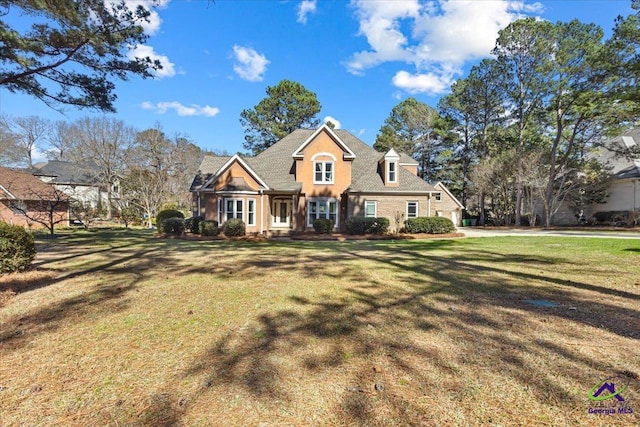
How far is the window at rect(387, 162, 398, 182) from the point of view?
23.2 meters

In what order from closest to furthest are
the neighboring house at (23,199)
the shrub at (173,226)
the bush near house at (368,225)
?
the shrub at (173,226) < the bush near house at (368,225) < the neighboring house at (23,199)

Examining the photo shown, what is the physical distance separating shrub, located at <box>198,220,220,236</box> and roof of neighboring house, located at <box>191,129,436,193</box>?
143 inches

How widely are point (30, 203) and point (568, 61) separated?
49131 mm

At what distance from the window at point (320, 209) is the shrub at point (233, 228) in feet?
17.7

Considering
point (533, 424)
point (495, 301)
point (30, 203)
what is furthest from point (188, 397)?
point (30, 203)

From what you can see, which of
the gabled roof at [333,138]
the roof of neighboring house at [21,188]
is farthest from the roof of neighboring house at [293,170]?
the roof of neighboring house at [21,188]

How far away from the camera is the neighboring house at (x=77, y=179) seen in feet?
142

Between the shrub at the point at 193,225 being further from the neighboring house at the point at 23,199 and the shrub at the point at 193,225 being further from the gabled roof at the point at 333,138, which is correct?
the neighboring house at the point at 23,199

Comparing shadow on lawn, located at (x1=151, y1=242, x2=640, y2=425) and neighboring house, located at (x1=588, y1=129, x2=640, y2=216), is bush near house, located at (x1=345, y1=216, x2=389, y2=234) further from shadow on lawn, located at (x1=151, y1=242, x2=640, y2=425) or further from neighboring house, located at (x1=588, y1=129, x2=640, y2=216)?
neighboring house, located at (x1=588, y1=129, x2=640, y2=216)

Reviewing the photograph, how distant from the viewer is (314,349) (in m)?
3.85

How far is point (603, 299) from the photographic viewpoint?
5645 millimetres

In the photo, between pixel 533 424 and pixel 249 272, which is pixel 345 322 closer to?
pixel 533 424

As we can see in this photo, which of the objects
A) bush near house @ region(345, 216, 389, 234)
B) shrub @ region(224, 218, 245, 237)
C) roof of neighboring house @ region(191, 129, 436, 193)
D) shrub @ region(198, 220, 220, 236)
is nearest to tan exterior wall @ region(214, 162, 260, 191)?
roof of neighboring house @ region(191, 129, 436, 193)

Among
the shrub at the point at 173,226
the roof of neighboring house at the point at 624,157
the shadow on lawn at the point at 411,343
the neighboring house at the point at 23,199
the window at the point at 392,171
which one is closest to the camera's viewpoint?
the shadow on lawn at the point at 411,343
